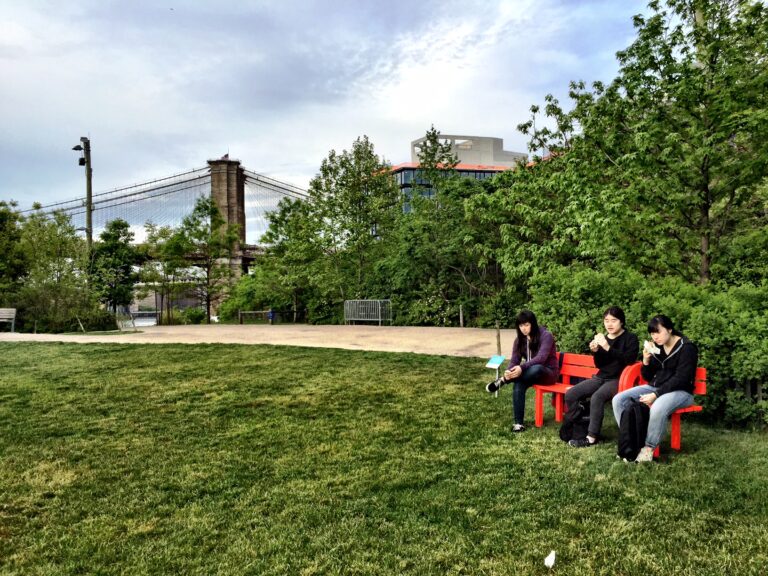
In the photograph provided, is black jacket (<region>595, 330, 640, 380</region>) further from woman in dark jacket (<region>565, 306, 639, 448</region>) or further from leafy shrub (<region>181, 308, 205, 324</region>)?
leafy shrub (<region>181, 308, 205, 324</region>)

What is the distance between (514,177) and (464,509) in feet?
45.8

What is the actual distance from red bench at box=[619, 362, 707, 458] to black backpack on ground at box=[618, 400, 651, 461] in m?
0.15

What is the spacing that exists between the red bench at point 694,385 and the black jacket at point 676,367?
0.10 meters

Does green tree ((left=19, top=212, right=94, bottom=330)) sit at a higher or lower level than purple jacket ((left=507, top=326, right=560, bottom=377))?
higher

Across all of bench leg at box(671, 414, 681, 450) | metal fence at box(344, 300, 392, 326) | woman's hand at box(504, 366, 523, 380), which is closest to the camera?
bench leg at box(671, 414, 681, 450)

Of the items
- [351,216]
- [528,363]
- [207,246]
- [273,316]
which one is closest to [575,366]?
[528,363]

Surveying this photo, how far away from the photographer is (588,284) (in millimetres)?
5805

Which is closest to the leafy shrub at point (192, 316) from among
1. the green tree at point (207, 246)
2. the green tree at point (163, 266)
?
the green tree at point (163, 266)

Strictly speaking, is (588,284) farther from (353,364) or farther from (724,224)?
(353,364)

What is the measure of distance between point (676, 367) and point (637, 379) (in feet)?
1.38

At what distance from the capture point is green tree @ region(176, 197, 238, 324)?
27.6 meters

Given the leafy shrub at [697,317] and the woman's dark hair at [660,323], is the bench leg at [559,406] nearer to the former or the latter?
the leafy shrub at [697,317]

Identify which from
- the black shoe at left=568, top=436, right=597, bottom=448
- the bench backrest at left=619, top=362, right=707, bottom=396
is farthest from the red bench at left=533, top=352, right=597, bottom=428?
the black shoe at left=568, top=436, right=597, bottom=448

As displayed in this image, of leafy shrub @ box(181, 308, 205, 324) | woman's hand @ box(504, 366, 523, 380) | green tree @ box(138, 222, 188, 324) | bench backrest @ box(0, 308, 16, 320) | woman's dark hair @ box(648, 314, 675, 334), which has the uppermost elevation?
green tree @ box(138, 222, 188, 324)
